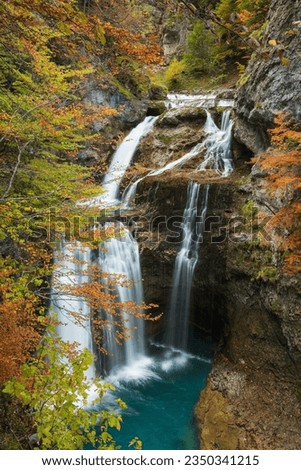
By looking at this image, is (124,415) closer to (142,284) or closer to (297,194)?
(142,284)

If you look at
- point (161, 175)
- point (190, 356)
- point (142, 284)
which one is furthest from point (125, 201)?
point (190, 356)

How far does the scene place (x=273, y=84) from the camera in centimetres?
952

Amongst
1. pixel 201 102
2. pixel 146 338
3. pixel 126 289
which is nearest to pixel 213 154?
pixel 201 102

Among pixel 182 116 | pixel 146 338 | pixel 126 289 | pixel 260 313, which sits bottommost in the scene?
pixel 146 338

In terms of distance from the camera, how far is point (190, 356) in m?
11.2

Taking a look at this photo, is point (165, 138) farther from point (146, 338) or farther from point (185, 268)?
point (146, 338)

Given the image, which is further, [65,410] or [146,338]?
[146,338]

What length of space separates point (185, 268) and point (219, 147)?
17.8 feet

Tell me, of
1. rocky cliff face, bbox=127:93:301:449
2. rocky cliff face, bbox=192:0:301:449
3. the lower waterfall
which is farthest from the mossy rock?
rocky cliff face, bbox=192:0:301:449

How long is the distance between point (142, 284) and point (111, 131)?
28.2 ft

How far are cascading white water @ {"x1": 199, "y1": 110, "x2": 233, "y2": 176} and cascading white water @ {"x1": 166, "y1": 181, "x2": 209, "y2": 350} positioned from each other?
2.16 metres

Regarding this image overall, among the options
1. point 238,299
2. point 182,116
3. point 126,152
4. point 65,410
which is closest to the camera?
point 65,410

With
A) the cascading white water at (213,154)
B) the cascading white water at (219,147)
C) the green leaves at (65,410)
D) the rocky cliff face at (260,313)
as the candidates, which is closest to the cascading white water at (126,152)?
the cascading white water at (213,154)

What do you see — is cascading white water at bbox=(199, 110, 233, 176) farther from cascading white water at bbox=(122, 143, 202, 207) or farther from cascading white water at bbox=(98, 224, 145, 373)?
cascading white water at bbox=(98, 224, 145, 373)
